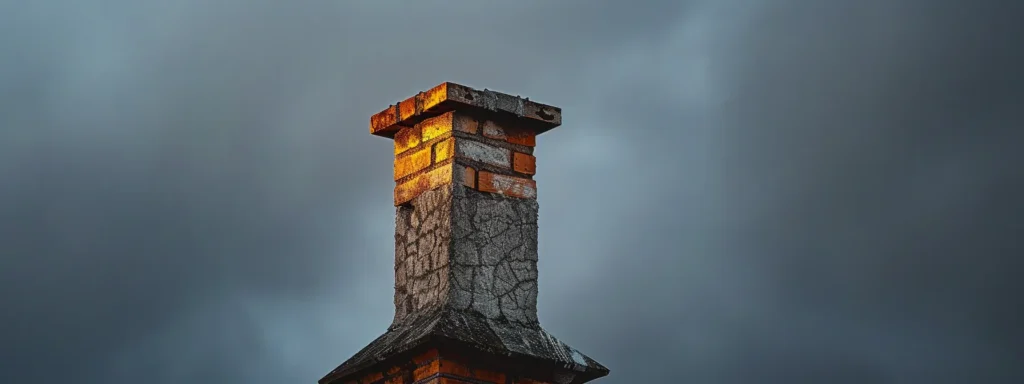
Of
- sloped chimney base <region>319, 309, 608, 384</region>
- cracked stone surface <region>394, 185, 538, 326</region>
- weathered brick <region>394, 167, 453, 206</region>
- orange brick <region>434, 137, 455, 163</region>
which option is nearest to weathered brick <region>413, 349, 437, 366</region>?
sloped chimney base <region>319, 309, 608, 384</region>

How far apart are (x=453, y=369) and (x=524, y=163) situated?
1489 millimetres

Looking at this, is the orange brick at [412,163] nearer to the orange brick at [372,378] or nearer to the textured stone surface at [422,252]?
the textured stone surface at [422,252]

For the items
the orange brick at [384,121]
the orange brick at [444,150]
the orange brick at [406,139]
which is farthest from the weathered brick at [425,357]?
the orange brick at [384,121]

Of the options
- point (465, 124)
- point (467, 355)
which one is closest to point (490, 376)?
point (467, 355)

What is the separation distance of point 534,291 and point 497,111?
1018 mm

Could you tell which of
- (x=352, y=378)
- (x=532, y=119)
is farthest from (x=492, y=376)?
(x=532, y=119)

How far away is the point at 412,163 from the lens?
10445 millimetres

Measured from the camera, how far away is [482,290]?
9906 mm

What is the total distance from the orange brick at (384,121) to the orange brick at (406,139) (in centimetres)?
7

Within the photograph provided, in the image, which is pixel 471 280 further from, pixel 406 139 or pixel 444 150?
pixel 406 139

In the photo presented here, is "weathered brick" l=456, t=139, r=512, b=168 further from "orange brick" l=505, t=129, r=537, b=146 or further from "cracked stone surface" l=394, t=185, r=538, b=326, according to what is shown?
"cracked stone surface" l=394, t=185, r=538, b=326

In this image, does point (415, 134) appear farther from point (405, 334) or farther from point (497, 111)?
point (405, 334)

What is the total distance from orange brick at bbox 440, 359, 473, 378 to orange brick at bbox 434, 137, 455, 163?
1245 millimetres

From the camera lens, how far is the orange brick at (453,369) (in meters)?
9.33
